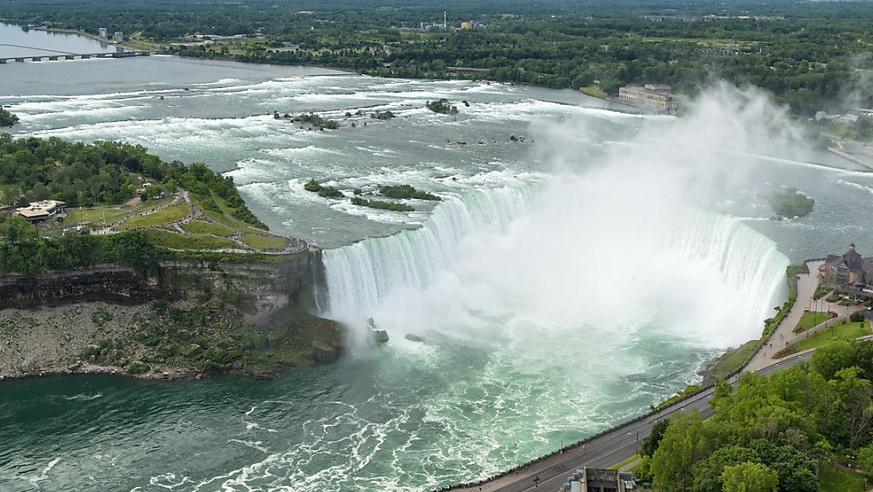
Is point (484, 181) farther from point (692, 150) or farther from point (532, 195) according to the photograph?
point (692, 150)

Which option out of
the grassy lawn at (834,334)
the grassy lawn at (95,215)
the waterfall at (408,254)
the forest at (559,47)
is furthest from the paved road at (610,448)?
the forest at (559,47)

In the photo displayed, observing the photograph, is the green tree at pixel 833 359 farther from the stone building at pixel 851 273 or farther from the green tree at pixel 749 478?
the stone building at pixel 851 273

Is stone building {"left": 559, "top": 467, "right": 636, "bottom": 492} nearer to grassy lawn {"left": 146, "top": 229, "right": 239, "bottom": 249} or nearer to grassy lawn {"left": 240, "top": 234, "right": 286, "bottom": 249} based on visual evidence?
grassy lawn {"left": 240, "top": 234, "right": 286, "bottom": 249}

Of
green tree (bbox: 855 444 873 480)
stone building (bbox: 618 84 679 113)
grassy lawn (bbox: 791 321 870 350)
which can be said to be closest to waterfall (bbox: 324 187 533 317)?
grassy lawn (bbox: 791 321 870 350)

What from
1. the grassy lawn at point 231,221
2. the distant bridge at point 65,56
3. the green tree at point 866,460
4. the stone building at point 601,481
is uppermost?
the distant bridge at point 65,56

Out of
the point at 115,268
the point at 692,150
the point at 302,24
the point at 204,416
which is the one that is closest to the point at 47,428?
the point at 204,416

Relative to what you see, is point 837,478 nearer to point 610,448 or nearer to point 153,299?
point 610,448
